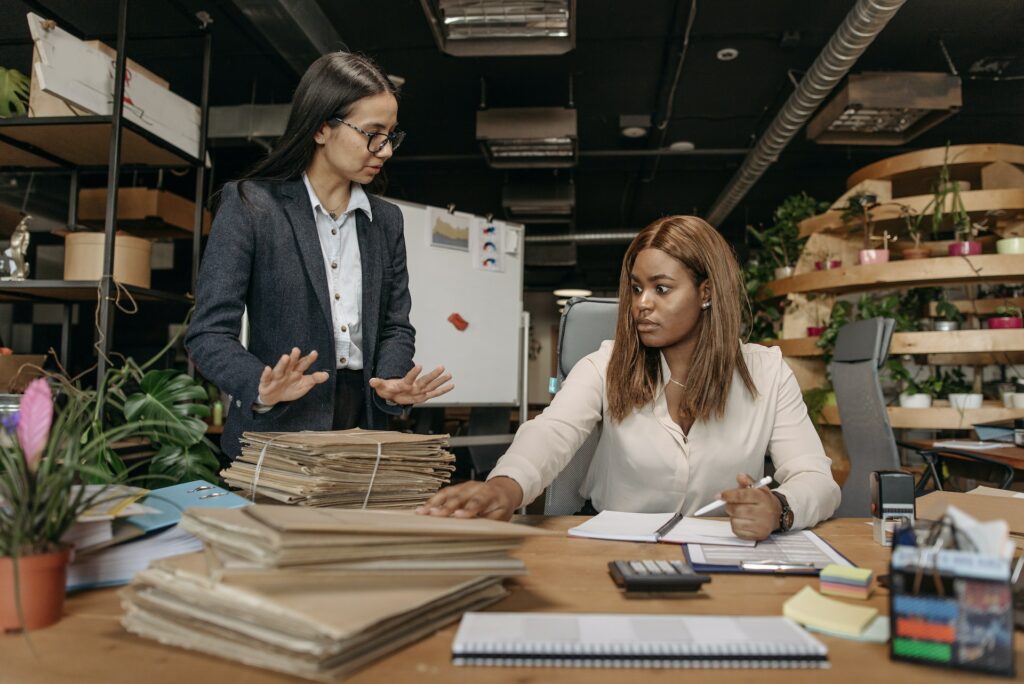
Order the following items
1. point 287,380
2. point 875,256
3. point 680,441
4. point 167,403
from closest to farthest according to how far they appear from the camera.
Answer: point 287,380 → point 680,441 → point 167,403 → point 875,256

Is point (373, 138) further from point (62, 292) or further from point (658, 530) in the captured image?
point (62, 292)

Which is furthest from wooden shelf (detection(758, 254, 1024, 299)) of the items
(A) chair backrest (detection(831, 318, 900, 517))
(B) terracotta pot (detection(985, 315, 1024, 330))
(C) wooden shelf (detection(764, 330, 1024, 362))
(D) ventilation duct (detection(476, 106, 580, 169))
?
(D) ventilation duct (detection(476, 106, 580, 169))

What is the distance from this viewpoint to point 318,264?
1.63m

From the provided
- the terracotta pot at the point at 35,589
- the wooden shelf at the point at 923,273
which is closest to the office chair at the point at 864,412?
the wooden shelf at the point at 923,273

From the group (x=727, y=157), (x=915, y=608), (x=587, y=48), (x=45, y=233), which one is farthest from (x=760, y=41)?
(x=45, y=233)

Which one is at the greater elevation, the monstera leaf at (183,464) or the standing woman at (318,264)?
the standing woman at (318,264)

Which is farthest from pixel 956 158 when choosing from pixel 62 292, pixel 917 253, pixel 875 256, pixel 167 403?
pixel 62 292

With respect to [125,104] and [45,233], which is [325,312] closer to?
[125,104]

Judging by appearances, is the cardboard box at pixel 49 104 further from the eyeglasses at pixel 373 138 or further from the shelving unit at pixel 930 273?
the shelving unit at pixel 930 273

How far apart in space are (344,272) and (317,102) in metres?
0.39

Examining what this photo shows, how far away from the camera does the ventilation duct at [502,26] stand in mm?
3527

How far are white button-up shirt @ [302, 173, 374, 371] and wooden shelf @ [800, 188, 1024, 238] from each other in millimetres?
4302

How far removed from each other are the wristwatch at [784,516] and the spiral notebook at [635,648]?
533 mm

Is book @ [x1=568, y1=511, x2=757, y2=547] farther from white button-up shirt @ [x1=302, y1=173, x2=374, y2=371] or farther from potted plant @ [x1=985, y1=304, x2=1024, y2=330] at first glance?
potted plant @ [x1=985, y1=304, x2=1024, y2=330]
